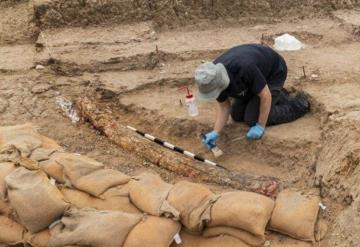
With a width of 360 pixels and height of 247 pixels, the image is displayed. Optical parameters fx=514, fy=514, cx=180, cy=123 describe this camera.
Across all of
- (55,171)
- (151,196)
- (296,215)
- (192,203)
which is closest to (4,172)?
(55,171)

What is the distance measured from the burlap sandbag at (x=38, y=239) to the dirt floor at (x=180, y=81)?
1038 millimetres

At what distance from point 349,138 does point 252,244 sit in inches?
47.8

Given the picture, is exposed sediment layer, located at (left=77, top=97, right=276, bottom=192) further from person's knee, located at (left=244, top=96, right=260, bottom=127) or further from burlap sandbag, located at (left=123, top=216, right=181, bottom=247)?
burlap sandbag, located at (left=123, top=216, right=181, bottom=247)

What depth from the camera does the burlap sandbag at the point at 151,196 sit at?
3499mm

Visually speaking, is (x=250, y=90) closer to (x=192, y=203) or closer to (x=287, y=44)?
(x=192, y=203)

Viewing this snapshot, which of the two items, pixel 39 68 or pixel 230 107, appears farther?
pixel 39 68

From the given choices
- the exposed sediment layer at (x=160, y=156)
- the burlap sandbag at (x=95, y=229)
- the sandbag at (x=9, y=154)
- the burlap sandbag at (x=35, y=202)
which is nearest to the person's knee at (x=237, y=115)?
the exposed sediment layer at (x=160, y=156)

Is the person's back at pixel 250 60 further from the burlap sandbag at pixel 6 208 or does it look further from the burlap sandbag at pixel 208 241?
the burlap sandbag at pixel 6 208

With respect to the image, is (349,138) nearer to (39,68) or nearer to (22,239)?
(22,239)

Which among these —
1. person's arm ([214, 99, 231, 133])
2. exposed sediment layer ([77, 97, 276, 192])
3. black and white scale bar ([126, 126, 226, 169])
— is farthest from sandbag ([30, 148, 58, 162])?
person's arm ([214, 99, 231, 133])

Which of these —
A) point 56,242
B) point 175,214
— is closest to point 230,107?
point 175,214

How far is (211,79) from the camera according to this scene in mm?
3820

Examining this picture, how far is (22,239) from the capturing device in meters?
3.67

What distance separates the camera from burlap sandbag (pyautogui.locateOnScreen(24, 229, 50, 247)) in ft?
11.7
